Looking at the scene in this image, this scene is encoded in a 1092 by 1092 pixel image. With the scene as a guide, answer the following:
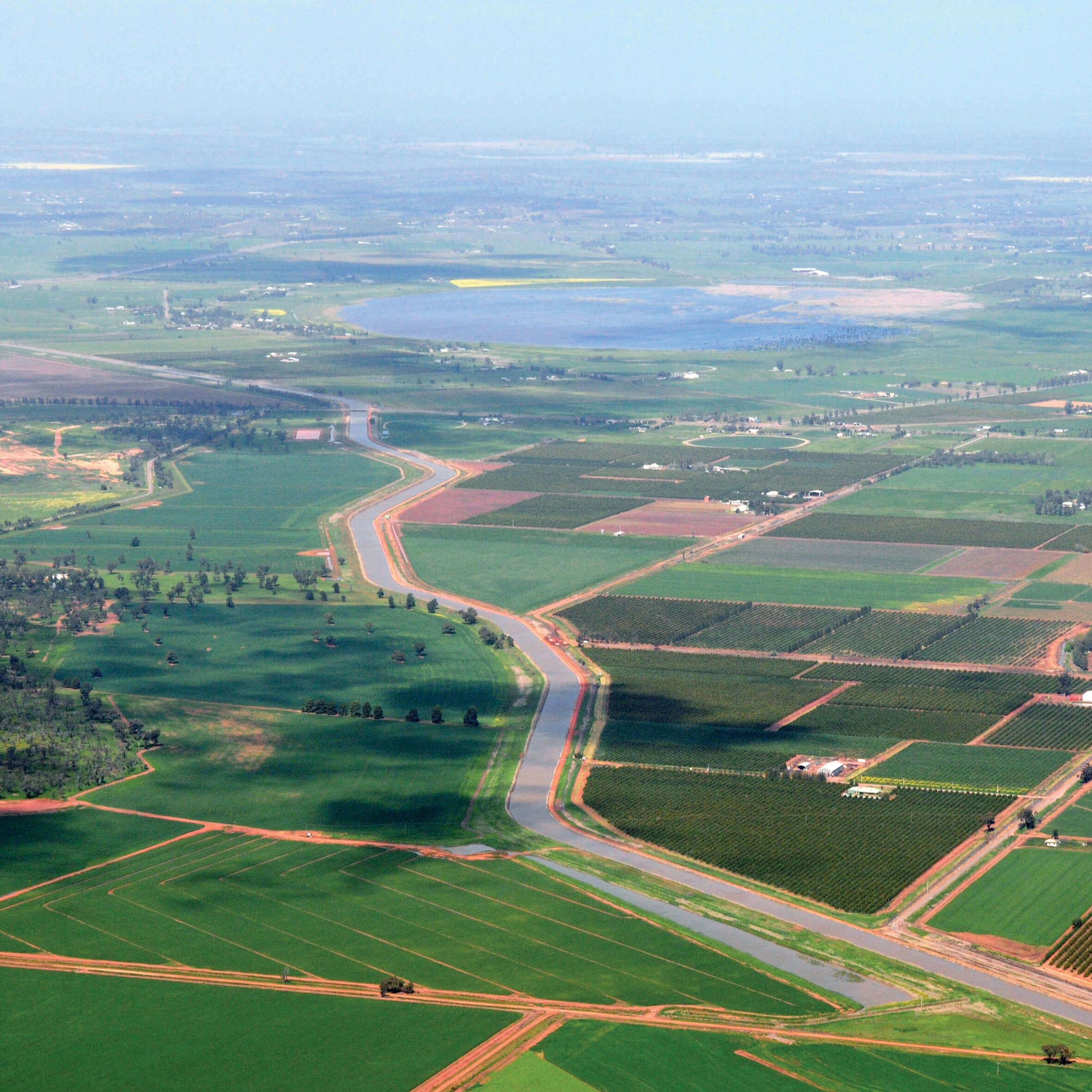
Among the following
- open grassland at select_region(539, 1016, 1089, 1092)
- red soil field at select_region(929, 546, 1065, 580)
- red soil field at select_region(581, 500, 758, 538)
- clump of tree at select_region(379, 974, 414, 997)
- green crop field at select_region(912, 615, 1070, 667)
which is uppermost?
red soil field at select_region(929, 546, 1065, 580)

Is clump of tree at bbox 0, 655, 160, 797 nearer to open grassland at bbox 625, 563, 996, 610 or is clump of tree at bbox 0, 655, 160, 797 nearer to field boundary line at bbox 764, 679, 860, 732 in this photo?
field boundary line at bbox 764, 679, 860, 732

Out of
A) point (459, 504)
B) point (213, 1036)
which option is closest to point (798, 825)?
point (213, 1036)

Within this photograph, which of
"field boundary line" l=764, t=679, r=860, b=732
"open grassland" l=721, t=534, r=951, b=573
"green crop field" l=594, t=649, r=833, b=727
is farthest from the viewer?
"open grassland" l=721, t=534, r=951, b=573

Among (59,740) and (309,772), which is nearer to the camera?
(309,772)

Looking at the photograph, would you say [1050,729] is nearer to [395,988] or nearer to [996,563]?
[996,563]

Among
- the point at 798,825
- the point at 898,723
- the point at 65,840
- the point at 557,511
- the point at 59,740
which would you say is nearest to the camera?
the point at 65,840

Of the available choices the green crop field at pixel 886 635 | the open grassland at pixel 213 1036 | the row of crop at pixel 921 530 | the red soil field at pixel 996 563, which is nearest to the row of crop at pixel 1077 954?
the open grassland at pixel 213 1036

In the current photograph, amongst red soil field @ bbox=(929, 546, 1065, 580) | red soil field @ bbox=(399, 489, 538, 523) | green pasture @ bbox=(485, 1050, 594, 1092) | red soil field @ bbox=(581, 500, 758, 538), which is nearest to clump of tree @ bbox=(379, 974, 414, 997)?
green pasture @ bbox=(485, 1050, 594, 1092)
